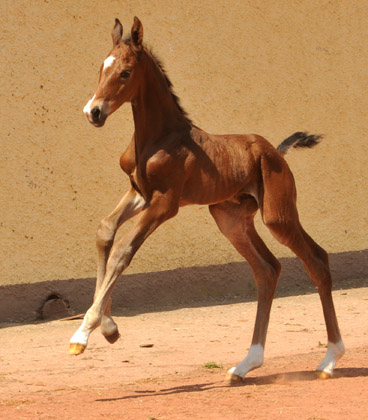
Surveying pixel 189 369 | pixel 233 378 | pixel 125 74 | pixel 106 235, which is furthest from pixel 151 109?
pixel 189 369

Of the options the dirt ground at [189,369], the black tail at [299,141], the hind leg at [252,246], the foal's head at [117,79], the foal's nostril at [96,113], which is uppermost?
the foal's head at [117,79]

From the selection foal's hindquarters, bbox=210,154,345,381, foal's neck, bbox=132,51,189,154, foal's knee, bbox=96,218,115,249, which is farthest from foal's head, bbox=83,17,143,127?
foal's hindquarters, bbox=210,154,345,381

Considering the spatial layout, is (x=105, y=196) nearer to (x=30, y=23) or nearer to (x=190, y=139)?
(x=30, y=23)

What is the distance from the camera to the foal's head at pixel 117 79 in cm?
489

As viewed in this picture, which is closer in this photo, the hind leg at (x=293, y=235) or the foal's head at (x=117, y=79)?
the foal's head at (x=117, y=79)

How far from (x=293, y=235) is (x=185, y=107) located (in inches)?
138

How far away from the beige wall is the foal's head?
302cm

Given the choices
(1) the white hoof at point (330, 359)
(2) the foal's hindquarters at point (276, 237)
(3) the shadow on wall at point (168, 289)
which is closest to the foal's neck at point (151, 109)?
(2) the foal's hindquarters at point (276, 237)

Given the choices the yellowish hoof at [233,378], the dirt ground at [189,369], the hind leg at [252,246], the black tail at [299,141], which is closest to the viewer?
the dirt ground at [189,369]

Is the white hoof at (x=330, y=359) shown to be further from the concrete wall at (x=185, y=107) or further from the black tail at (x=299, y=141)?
the concrete wall at (x=185, y=107)

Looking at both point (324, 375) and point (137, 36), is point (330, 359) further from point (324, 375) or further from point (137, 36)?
point (137, 36)

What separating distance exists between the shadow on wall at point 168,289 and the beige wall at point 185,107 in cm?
11

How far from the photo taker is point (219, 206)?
5.77 meters

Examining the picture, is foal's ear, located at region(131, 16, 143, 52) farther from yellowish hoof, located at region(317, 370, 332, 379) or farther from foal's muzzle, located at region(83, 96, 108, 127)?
yellowish hoof, located at region(317, 370, 332, 379)
